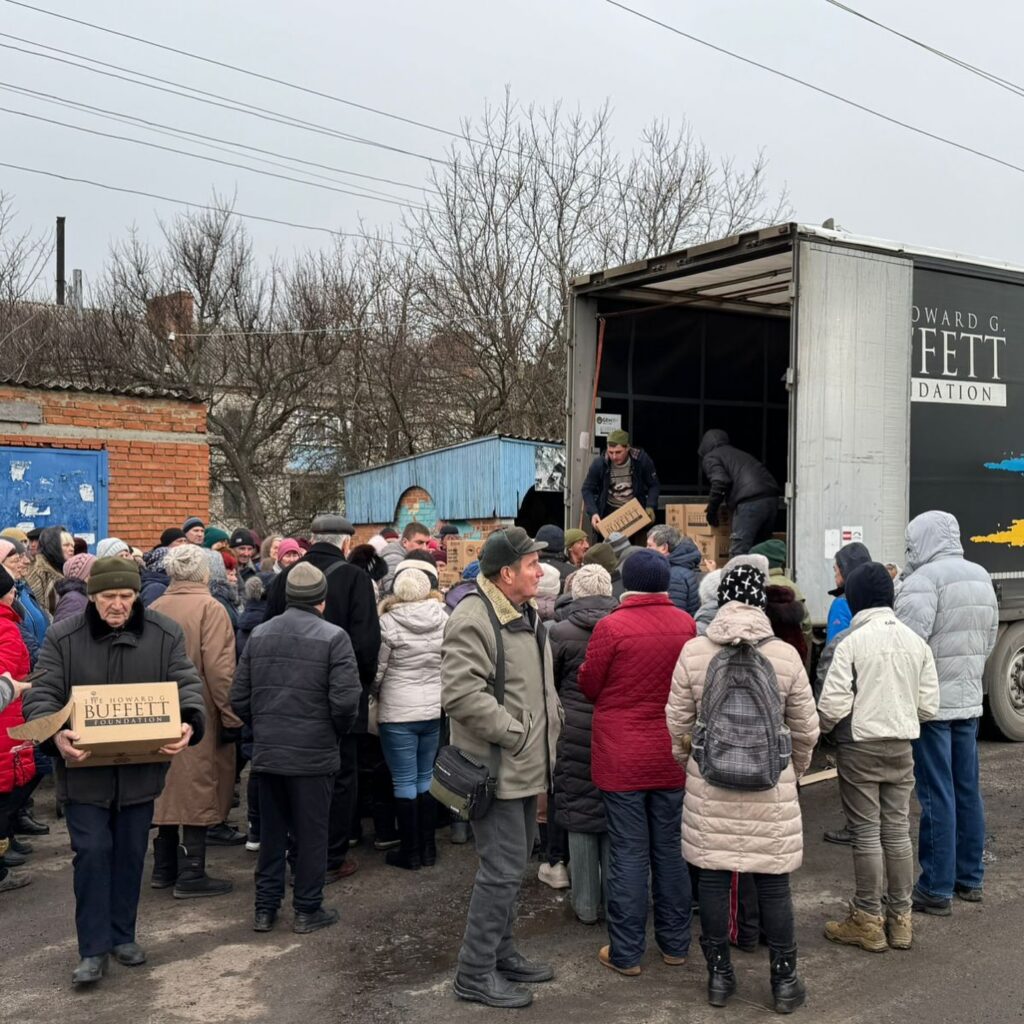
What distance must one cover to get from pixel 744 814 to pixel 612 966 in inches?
40.9

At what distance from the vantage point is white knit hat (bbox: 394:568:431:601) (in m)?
6.27

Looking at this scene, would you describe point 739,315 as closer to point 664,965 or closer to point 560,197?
point 664,965

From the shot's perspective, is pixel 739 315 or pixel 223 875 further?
pixel 739 315

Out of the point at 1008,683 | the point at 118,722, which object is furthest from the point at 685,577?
the point at 118,722

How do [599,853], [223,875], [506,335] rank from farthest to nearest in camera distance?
[506,335] → [223,875] → [599,853]

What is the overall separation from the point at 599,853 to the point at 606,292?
223 inches

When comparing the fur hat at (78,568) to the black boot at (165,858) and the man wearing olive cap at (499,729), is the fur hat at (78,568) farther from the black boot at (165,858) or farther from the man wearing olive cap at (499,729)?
the man wearing olive cap at (499,729)

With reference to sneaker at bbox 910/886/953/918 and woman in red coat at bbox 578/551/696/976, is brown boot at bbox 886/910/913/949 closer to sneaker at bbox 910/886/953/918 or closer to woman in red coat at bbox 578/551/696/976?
sneaker at bbox 910/886/953/918

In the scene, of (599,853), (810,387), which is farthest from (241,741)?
(810,387)

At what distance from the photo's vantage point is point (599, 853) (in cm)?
522

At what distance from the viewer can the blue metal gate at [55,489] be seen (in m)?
11.8

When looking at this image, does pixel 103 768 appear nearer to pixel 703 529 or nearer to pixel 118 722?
pixel 118 722

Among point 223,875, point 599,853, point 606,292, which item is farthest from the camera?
point 606,292

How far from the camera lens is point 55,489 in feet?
40.0
